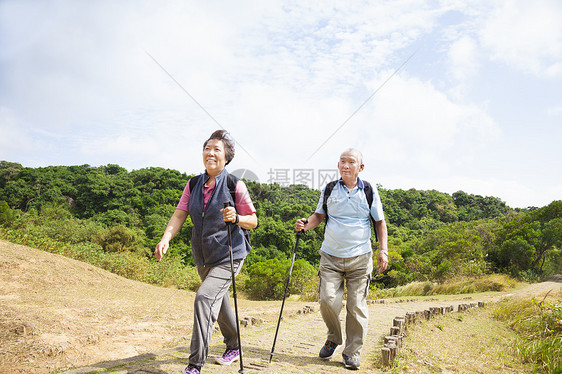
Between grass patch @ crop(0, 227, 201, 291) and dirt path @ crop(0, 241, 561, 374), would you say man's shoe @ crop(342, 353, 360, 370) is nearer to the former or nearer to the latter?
dirt path @ crop(0, 241, 561, 374)

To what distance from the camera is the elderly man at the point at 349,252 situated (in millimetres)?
3709

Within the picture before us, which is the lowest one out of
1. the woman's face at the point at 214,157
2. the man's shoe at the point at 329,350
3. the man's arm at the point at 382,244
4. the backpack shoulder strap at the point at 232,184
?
the man's shoe at the point at 329,350

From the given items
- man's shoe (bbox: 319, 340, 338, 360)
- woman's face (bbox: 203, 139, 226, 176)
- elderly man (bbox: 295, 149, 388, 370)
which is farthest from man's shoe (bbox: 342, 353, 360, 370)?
woman's face (bbox: 203, 139, 226, 176)

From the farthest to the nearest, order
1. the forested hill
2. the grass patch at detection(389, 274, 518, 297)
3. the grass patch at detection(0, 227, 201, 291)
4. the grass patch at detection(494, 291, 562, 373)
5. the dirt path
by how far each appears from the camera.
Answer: the forested hill
the grass patch at detection(389, 274, 518, 297)
the grass patch at detection(0, 227, 201, 291)
the grass patch at detection(494, 291, 562, 373)
the dirt path

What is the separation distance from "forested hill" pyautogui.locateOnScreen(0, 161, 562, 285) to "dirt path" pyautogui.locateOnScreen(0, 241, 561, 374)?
34.2ft

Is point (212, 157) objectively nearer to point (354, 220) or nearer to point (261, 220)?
point (354, 220)

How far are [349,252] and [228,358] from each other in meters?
1.54

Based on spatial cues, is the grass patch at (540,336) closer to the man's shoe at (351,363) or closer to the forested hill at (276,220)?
the man's shoe at (351,363)

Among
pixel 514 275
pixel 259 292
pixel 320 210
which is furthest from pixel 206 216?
pixel 514 275

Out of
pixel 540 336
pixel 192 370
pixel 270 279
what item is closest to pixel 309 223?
pixel 192 370

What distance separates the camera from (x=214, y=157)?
3359 mm

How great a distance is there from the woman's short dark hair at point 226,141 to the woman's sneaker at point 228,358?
1822mm

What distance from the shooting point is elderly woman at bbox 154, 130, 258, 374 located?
3090 millimetres

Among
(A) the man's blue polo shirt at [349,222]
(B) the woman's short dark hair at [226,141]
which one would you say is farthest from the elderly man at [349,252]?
(B) the woman's short dark hair at [226,141]
